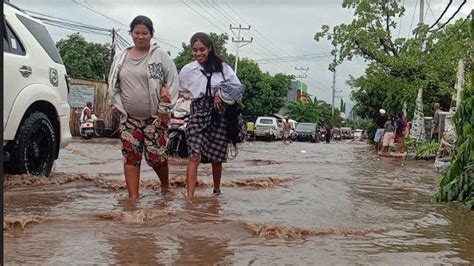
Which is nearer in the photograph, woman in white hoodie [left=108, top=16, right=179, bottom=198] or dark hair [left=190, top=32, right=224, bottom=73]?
woman in white hoodie [left=108, top=16, right=179, bottom=198]

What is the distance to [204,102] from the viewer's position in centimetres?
534

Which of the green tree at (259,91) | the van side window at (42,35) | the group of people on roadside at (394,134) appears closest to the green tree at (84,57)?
the green tree at (259,91)

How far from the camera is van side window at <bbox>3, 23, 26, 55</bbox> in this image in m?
5.74

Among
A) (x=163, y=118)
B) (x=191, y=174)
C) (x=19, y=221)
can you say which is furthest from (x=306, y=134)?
(x=19, y=221)

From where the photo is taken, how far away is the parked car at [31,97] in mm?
5586

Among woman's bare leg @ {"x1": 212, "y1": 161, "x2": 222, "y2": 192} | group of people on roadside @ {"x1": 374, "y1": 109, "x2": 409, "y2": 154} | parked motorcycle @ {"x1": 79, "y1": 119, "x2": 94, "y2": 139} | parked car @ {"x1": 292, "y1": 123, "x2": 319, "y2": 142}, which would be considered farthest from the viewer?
parked car @ {"x1": 292, "y1": 123, "x2": 319, "y2": 142}

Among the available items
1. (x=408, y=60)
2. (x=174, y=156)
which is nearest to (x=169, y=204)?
(x=174, y=156)

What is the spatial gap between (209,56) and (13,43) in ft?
6.47

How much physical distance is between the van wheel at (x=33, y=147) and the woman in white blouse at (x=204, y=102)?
1590 mm

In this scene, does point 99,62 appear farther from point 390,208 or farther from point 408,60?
point 390,208

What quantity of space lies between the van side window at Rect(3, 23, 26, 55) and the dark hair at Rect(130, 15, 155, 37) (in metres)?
1.46

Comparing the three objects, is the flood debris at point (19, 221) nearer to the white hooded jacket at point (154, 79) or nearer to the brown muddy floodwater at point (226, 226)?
the brown muddy floodwater at point (226, 226)

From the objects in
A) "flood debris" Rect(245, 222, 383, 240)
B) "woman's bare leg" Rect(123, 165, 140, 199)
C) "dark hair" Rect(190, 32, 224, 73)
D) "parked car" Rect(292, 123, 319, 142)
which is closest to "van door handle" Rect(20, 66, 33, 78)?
"woman's bare leg" Rect(123, 165, 140, 199)

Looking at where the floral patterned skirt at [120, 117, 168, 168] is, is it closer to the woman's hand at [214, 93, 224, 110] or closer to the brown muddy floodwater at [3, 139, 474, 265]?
the brown muddy floodwater at [3, 139, 474, 265]
